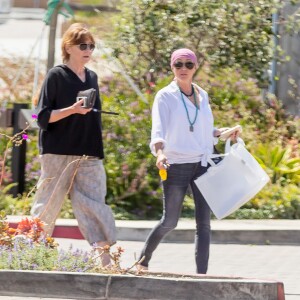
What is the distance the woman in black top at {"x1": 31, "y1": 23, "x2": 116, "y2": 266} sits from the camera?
851cm

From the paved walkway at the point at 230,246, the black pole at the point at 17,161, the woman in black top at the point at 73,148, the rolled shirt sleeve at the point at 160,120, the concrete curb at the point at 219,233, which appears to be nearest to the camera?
the rolled shirt sleeve at the point at 160,120

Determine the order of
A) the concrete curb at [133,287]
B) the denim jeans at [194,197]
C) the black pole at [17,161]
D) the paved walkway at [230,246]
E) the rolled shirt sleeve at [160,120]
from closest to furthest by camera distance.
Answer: the concrete curb at [133,287]
the rolled shirt sleeve at [160,120]
the denim jeans at [194,197]
the paved walkway at [230,246]
the black pole at [17,161]

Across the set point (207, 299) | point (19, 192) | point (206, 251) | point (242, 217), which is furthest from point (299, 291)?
point (19, 192)

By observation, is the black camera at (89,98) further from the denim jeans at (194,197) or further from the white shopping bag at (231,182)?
the white shopping bag at (231,182)

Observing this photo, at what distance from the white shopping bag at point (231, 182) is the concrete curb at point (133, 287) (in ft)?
2.67

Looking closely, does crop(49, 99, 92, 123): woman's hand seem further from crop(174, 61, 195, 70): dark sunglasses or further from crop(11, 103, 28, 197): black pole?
crop(11, 103, 28, 197): black pole

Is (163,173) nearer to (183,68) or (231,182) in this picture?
(231,182)

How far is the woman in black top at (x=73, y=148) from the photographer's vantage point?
8.51 metres

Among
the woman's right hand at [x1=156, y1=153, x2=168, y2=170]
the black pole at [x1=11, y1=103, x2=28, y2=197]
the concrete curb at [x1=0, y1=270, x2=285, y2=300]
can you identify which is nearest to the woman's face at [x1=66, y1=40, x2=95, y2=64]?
the woman's right hand at [x1=156, y1=153, x2=168, y2=170]

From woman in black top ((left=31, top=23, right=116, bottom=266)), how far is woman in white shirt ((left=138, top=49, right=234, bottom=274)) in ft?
1.60

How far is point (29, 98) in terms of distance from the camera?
15383mm

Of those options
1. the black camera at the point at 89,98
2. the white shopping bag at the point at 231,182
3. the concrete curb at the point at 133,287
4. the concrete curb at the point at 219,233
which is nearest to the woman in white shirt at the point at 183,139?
the white shopping bag at the point at 231,182

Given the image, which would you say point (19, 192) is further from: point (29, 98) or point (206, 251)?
point (206, 251)

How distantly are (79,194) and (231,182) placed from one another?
1.05m
